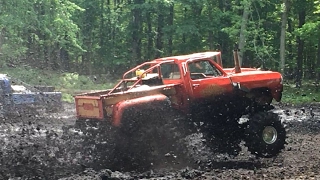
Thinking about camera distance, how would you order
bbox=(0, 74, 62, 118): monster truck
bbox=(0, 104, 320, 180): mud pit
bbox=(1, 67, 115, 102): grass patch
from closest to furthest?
bbox=(0, 104, 320, 180): mud pit < bbox=(0, 74, 62, 118): monster truck < bbox=(1, 67, 115, 102): grass patch

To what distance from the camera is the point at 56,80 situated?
96.2 ft

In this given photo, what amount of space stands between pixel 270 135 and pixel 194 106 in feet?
5.94

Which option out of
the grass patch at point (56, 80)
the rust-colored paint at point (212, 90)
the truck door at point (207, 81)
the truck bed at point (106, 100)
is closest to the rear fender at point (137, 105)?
the truck bed at point (106, 100)

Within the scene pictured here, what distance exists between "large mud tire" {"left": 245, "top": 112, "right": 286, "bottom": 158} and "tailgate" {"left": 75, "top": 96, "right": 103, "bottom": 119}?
313cm

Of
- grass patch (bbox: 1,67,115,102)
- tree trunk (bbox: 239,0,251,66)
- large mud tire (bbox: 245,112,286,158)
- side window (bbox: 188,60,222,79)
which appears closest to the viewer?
large mud tire (bbox: 245,112,286,158)

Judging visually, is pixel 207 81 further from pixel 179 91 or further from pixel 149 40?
pixel 149 40

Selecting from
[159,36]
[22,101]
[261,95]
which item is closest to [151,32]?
[159,36]

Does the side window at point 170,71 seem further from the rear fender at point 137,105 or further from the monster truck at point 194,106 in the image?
the rear fender at point 137,105

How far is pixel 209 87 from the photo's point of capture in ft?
32.4

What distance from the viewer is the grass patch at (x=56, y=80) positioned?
2741 centimetres

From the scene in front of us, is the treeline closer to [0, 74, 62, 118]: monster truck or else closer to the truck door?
[0, 74, 62, 118]: monster truck

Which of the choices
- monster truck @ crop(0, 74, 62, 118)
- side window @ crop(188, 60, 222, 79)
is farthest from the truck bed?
monster truck @ crop(0, 74, 62, 118)

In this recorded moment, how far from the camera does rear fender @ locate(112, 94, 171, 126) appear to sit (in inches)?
344

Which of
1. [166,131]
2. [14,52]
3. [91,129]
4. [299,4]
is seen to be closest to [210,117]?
[166,131]
